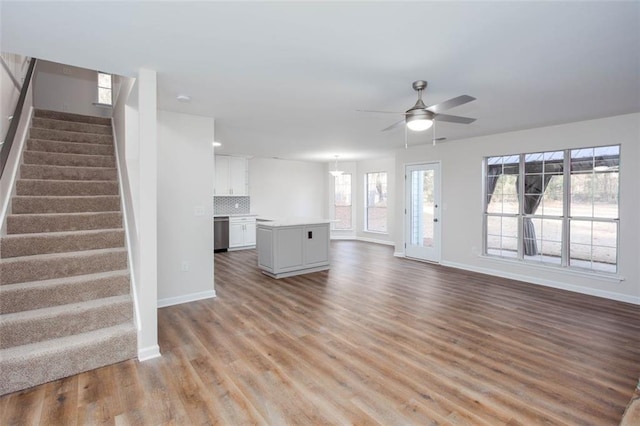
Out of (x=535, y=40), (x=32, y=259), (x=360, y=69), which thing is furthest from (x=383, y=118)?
(x=32, y=259)

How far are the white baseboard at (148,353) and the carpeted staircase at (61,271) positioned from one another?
70 millimetres

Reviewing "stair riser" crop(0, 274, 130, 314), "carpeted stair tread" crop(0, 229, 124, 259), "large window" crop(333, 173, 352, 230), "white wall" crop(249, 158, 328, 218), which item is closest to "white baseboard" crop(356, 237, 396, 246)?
"large window" crop(333, 173, 352, 230)

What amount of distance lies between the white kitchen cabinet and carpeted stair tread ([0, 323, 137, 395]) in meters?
5.28

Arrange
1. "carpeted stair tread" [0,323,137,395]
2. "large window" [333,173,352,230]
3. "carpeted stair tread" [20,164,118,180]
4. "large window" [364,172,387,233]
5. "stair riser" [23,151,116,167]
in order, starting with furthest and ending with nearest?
1. "large window" [333,173,352,230]
2. "large window" [364,172,387,233]
3. "stair riser" [23,151,116,167]
4. "carpeted stair tread" [20,164,118,180]
5. "carpeted stair tread" [0,323,137,395]

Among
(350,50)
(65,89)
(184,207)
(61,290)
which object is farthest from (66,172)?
(350,50)

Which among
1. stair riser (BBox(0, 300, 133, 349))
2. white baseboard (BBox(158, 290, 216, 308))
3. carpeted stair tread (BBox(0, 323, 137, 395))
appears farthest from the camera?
white baseboard (BBox(158, 290, 216, 308))

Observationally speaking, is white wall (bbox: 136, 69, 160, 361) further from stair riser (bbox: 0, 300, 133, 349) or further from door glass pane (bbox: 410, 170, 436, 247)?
door glass pane (bbox: 410, 170, 436, 247)

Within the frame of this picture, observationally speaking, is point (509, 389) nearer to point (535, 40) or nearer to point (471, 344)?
point (471, 344)

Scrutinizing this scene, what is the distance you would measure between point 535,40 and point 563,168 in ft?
11.4

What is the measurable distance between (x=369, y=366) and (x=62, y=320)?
258 centimetres

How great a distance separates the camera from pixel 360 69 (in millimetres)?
2797

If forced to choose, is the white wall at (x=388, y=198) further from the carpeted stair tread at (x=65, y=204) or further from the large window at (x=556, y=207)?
the carpeted stair tread at (x=65, y=204)

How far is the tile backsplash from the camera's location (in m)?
8.46

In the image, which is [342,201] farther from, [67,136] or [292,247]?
[67,136]
